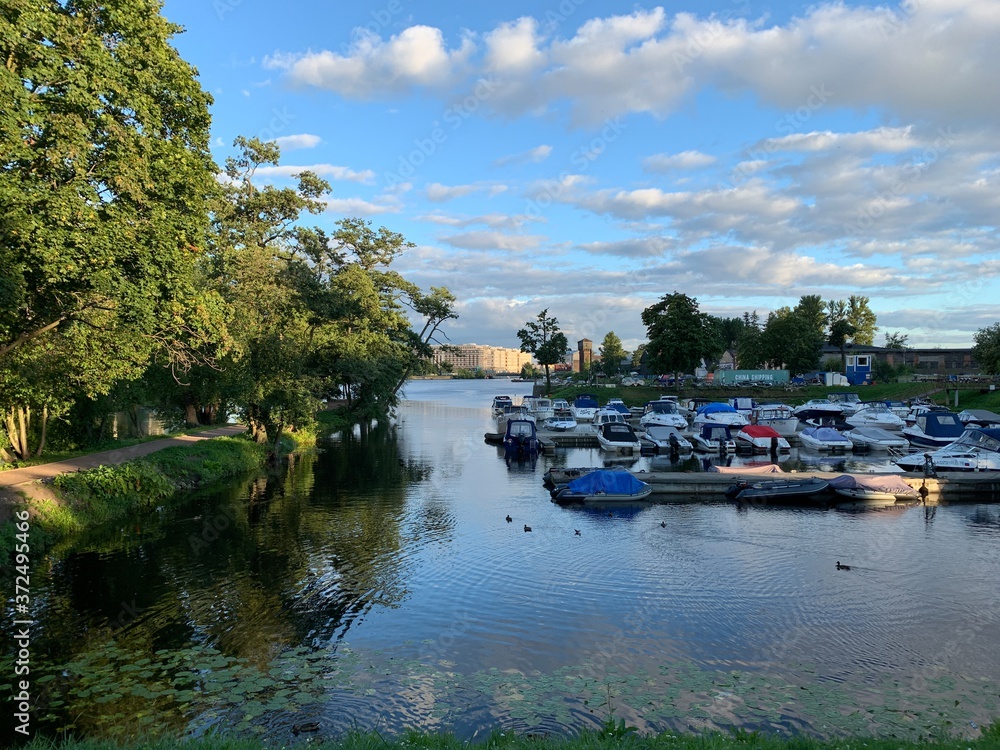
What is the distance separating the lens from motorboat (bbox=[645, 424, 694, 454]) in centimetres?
4784

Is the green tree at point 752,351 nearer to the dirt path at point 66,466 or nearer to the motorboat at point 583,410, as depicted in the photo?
the motorboat at point 583,410

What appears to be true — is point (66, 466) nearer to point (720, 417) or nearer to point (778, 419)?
point (720, 417)

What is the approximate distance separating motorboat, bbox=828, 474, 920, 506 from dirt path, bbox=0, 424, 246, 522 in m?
31.6

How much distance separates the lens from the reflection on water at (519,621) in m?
10.8

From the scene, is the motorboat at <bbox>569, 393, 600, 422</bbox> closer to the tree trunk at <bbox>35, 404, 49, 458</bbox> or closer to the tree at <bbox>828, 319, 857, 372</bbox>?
the tree trunk at <bbox>35, 404, 49, 458</bbox>

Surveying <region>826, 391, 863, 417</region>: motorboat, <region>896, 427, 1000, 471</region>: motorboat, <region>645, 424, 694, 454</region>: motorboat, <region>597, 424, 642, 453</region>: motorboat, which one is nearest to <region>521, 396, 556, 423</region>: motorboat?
<region>645, 424, 694, 454</region>: motorboat

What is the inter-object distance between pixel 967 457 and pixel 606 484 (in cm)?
1976

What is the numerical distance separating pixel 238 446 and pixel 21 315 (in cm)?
2032

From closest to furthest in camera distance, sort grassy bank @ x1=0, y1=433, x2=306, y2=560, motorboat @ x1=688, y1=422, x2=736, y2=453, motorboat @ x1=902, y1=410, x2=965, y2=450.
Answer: grassy bank @ x1=0, y1=433, x2=306, y2=560
motorboat @ x1=902, y1=410, x2=965, y2=450
motorboat @ x1=688, y1=422, x2=736, y2=453

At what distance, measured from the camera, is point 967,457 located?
110 ft

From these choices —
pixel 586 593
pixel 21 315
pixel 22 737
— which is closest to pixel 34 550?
pixel 21 315

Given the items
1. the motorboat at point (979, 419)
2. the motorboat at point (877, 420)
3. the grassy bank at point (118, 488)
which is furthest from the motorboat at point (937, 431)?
the grassy bank at point (118, 488)

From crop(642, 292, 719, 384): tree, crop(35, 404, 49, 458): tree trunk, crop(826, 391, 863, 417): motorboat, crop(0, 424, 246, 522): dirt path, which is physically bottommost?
crop(826, 391, 863, 417): motorboat

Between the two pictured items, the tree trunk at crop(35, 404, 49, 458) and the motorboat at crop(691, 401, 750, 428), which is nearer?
the tree trunk at crop(35, 404, 49, 458)
